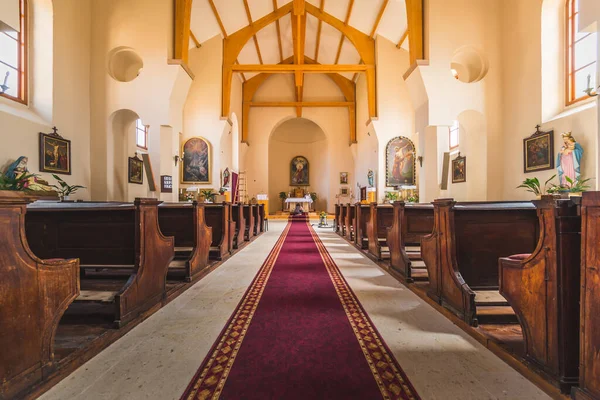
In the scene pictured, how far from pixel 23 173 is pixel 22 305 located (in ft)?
18.5

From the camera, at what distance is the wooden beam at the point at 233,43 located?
40.1ft

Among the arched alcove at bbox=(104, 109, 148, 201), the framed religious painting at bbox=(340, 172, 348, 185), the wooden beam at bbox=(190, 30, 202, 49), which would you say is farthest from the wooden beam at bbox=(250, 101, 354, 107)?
the arched alcove at bbox=(104, 109, 148, 201)

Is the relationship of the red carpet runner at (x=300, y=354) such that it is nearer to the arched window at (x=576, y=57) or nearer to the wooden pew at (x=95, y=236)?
the wooden pew at (x=95, y=236)

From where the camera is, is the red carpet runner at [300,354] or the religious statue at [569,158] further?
the religious statue at [569,158]

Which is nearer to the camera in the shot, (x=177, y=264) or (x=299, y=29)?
(x=177, y=264)

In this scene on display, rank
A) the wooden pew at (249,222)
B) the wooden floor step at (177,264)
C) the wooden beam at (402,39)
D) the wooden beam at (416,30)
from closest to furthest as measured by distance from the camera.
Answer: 1. the wooden floor step at (177,264)
2. the wooden pew at (249,222)
3. the wooden beam at (416,30)
4. the wooden beam at (402,39)

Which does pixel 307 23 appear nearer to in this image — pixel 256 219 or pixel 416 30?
pixel 416 30

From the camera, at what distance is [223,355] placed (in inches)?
73.4

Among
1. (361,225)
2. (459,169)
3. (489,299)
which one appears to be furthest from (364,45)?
(489,299)

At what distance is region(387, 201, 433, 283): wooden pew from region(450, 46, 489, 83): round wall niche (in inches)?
227

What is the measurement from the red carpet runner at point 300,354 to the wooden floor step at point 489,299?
887mm

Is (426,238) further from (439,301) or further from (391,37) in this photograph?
(391,37)

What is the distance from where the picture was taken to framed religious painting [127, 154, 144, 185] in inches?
370

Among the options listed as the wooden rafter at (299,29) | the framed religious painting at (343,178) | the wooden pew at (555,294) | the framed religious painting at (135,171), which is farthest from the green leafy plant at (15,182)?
the framed religious painting at (343,178)
